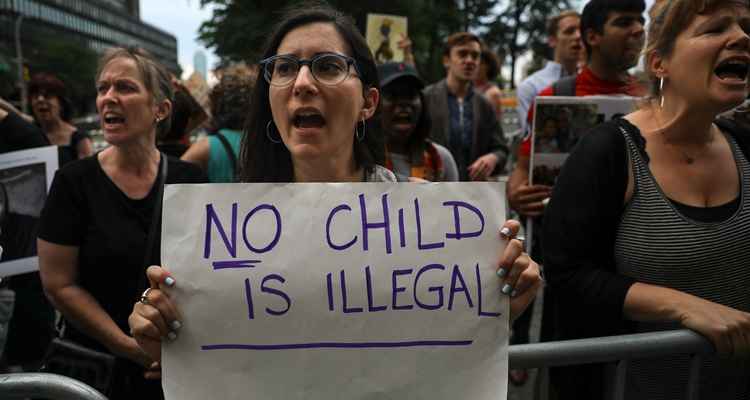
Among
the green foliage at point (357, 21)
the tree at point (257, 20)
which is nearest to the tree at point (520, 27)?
the green foliage at point (357, 21)

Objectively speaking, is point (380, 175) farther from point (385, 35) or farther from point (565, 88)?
point (385, 35)

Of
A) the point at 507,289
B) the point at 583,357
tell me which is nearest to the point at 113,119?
the point at 507,289

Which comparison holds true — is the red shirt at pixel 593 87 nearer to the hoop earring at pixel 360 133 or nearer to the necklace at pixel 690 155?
the necklace at pixel 690 155

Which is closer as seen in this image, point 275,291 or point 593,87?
point 275,291

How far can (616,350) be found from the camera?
152cm

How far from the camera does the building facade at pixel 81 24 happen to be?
6788 centimetres

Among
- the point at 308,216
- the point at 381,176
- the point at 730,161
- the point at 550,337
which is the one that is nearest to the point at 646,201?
the point at 730,161

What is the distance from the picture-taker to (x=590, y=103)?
9.02ft

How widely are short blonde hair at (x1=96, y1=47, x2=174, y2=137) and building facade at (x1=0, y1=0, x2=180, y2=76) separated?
5028 cm

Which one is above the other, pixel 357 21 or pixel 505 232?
pixel 357 21

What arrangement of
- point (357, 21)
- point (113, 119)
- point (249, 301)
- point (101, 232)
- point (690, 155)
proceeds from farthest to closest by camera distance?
1. point (357, 21)
2. point (113, 119)
3. point (101, 232)
4. point (690, 155)
5. point (249, 301)

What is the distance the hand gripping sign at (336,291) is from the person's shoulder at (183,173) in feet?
3.88

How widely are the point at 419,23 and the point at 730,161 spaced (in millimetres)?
24770

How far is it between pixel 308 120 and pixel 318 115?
0.09ft
